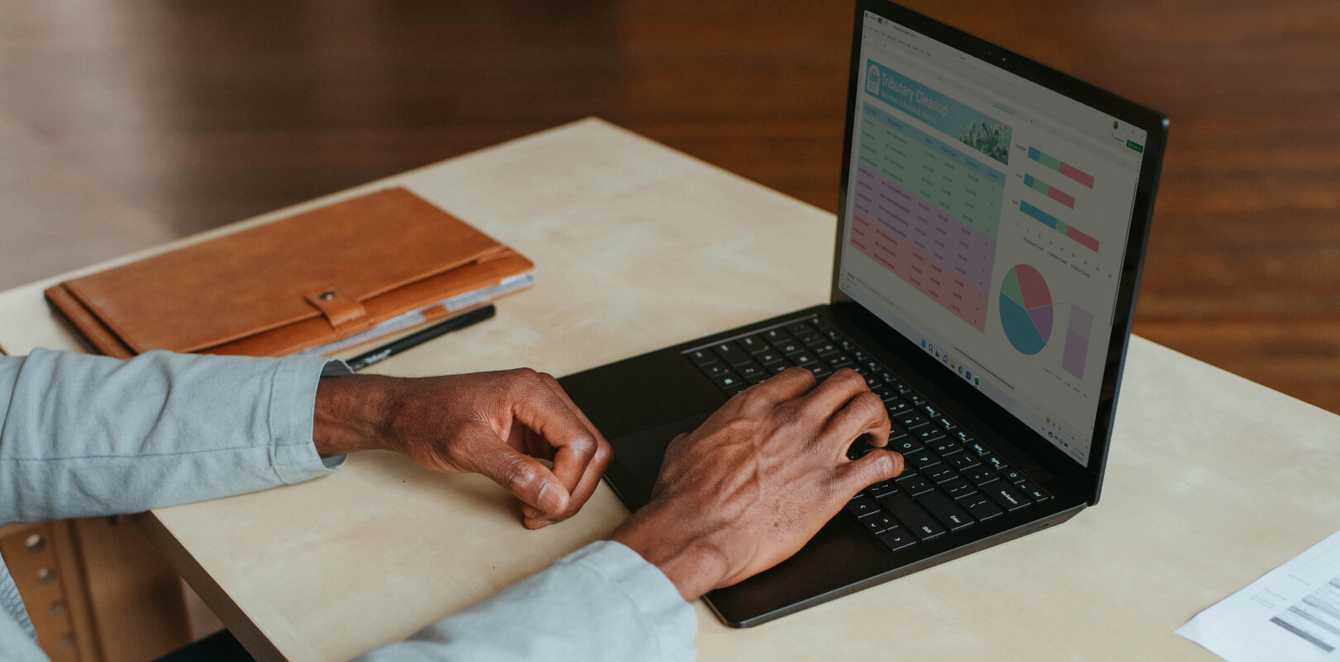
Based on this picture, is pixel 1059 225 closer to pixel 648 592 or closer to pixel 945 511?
pixel 945 511

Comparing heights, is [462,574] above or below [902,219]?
below

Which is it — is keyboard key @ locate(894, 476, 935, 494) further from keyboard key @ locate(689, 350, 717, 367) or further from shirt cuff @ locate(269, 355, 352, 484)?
shirt cuff @ locate(269, 355, 352, 484)

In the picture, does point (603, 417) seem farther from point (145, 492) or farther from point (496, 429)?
point (145, 492)

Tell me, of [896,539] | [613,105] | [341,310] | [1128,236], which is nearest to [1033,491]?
[896,539]

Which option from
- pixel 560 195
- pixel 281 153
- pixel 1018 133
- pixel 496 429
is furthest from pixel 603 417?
pixel 281 153

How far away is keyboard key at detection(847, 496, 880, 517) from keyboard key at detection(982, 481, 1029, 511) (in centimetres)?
9

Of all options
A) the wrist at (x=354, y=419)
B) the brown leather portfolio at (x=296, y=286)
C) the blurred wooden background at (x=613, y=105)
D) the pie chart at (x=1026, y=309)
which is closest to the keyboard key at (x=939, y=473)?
the pie chart at (x=1026, y=309)

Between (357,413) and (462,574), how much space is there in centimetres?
20

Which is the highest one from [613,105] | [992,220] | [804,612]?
[992,220]

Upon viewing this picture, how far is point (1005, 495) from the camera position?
991mm

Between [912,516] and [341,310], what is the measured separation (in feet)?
2.05

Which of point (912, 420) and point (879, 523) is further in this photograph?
point (912, 420)

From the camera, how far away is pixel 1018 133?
96 centimetres

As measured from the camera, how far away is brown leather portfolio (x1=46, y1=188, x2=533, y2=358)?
1277 mm
